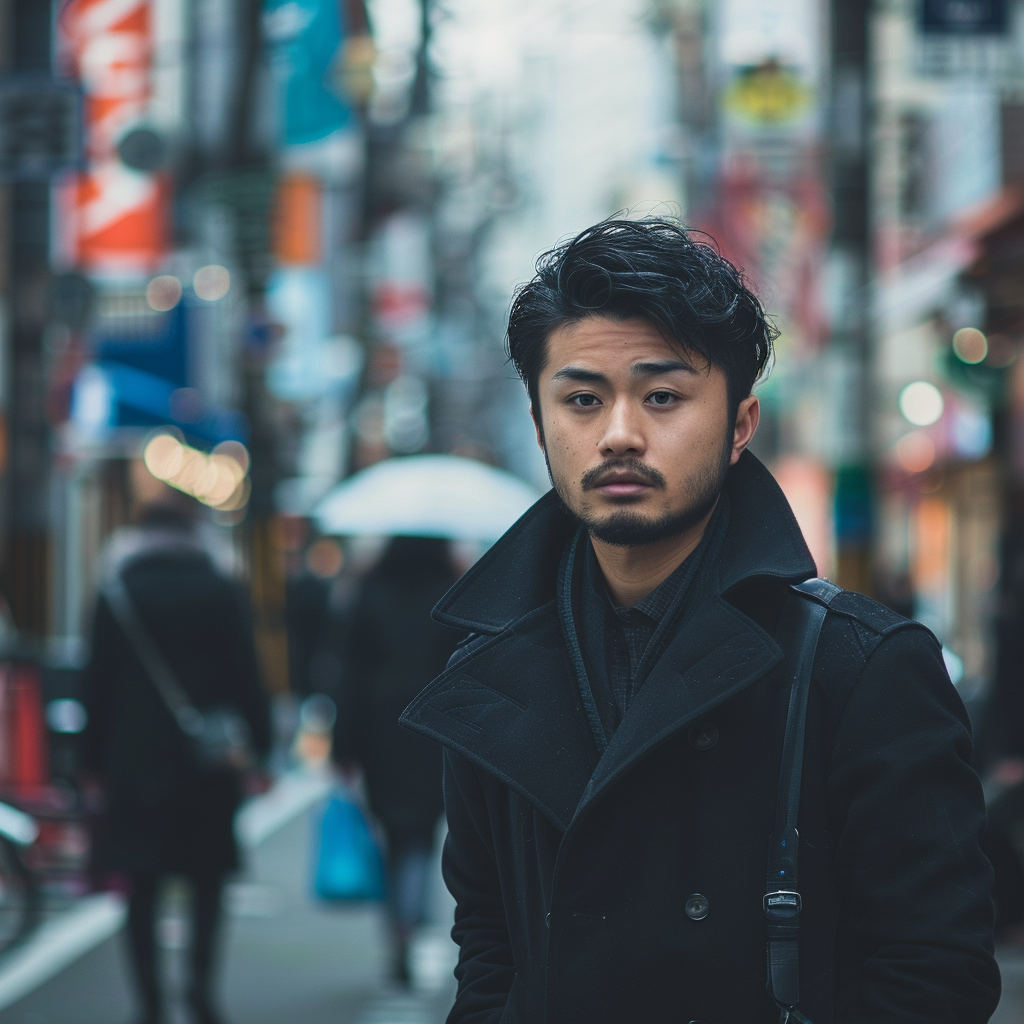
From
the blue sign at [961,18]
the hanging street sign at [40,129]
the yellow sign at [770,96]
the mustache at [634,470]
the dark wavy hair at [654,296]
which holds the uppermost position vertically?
the yellow sign at [770,96]

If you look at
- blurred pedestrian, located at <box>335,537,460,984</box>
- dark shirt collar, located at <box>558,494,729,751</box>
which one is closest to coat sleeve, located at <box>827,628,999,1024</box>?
dark shirt collar, located at <box>558,494,729,751</box>

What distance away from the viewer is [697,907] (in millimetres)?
2217

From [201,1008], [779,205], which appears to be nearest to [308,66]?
[201,1008]

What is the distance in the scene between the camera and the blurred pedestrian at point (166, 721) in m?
6.45

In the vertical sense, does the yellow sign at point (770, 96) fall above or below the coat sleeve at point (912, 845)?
above

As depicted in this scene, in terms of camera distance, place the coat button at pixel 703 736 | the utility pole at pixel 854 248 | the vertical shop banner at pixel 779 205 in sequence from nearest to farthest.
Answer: the coat button at pixel 703 736, the utility pole at pixel 854 248, the vertical shop banner at pixel 779 205

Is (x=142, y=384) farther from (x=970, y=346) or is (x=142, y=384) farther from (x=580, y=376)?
(x=580, y=376)

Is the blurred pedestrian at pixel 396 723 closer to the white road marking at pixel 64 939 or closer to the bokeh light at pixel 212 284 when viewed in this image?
the white road marking at pixel 64 939

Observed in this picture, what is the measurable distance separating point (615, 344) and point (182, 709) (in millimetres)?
4557

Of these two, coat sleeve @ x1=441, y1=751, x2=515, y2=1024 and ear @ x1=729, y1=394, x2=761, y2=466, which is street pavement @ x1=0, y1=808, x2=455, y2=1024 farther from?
ear @ x1=729, y1=394, x2=761, y2=466

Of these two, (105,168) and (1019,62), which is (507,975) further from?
(105,168)


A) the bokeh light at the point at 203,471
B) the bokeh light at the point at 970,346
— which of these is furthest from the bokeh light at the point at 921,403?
the bokeh light at the point at 203,471

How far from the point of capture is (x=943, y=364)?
14.5 metres

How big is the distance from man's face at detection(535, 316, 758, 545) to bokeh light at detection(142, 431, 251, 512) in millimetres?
22621
